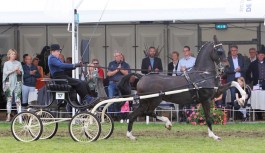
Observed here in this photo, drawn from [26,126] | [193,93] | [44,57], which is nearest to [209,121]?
[193,93]

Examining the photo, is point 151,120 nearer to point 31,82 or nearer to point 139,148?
point 31,82

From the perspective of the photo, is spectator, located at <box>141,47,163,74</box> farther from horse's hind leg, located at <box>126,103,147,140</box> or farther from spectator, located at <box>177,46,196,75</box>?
horse's hind leg, located at <box>126,103,147,140</box>

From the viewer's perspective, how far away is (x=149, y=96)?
14.4 metres

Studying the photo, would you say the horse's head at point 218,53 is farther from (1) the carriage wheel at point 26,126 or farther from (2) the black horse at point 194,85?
(1) the carriage wheel at point 26,126

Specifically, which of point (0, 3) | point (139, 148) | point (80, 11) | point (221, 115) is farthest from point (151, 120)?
point (139, 148)

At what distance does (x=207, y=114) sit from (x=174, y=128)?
2.80 meters

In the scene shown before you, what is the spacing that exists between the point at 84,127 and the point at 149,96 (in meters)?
1.36

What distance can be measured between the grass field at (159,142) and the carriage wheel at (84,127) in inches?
7.4

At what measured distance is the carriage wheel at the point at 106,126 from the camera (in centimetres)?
1480

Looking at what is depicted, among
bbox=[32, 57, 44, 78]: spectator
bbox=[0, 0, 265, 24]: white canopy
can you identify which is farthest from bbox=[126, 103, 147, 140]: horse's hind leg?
bbox=[32, 57, 44, 78]: spectator

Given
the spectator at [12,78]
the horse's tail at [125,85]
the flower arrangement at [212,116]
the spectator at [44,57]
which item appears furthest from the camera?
the spectator at [44,57]

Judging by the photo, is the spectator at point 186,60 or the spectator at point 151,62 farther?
the spectator at point 151,62

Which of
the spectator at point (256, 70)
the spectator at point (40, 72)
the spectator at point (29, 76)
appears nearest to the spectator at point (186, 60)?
the spectator at point (256, 70)

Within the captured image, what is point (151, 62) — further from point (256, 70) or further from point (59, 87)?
point (59, 87)
